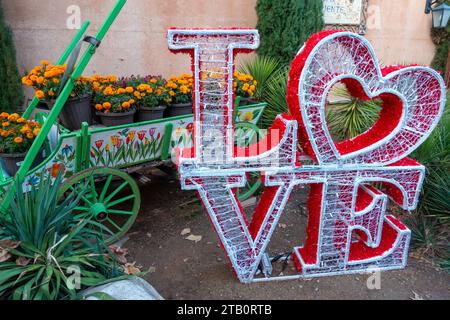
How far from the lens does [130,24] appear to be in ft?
18.4

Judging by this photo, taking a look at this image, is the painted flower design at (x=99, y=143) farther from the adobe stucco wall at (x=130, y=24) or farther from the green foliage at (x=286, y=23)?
the green foliage at (x=286, y=23)

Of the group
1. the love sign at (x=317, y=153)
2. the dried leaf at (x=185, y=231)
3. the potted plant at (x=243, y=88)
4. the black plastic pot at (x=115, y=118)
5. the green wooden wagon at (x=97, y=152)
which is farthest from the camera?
the potted plant at (x=243, y=88)

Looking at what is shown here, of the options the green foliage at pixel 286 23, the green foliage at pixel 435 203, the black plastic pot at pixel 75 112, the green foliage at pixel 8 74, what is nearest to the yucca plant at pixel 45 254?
the black plastic pot at pixel 75 112

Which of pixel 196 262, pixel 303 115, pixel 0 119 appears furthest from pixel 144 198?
pixel 303 115

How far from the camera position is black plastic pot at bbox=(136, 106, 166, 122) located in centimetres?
341

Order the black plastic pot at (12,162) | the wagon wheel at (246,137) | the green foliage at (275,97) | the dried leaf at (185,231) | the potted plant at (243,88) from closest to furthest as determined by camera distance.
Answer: the black plastic pot at (12,162) → the dried leaf at (185,231) → the wagon wheel at (246,137) → the potted plant at (243,88) → the green foliage at (275,97)

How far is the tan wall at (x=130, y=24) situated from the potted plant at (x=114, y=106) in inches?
102

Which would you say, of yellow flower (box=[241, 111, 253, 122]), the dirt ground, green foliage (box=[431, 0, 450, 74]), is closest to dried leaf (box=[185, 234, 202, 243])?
the dirt ground

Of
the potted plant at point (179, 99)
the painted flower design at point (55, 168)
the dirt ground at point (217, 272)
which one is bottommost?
the dirt ground at point (217, 272)

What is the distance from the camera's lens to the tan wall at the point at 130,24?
202 inches

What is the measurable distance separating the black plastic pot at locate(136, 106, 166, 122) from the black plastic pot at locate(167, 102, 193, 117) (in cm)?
16

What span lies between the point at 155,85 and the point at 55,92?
37.5 inches

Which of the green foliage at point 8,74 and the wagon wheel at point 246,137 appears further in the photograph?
the green foliage at point 8,74

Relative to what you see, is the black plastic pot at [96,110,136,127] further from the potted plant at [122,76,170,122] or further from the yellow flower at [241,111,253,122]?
the yellow flower at [241,111,253,122]
